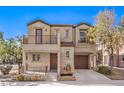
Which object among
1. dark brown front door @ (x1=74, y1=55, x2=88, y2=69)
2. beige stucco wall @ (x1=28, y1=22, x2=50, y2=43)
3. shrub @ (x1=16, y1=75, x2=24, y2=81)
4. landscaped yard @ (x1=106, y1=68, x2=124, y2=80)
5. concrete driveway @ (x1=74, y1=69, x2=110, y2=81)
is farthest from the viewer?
beige stucco wall @ (x1=28, y1=22, x2=50, y2=43)

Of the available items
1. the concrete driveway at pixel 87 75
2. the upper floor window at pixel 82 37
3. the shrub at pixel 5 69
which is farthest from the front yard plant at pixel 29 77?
the upper floor window at pixel 82 37

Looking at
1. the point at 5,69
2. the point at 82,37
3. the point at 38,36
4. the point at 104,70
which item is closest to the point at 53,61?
the point at 38,36

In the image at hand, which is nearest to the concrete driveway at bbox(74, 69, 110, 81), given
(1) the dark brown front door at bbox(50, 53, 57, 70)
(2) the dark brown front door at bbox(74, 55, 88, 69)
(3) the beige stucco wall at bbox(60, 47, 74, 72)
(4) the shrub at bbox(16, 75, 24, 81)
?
(2) the dark brown front door at bbox(74, 55, 88, 69)

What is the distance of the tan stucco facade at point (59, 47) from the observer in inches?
581

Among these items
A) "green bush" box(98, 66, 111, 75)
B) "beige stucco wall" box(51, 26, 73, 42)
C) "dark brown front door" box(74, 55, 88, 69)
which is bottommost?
"green bush" box(98, 66, 111, 75)

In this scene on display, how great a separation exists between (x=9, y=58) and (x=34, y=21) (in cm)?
217

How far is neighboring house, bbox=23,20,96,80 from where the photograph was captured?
48.1 ft

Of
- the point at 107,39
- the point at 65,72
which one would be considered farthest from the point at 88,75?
the point at 107,39

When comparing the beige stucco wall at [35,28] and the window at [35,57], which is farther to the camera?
the beige stucco wall at [35,28]

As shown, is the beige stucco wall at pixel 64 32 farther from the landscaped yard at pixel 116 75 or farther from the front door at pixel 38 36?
the landscaped yard at pixel 116 75

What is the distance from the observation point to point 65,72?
14500 millimetres

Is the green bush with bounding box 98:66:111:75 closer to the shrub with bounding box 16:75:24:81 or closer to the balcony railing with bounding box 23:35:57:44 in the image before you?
the balcony railing with bounding box 23:35:57:44

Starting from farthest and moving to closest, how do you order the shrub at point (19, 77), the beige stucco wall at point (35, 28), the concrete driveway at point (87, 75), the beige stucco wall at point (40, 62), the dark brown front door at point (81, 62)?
the beige stucco wall at point (35, 28), the beige stucco wall at point (40, 62), the dark brown front door at point (81, 62), the concrete driveway at point (87, 75), the shrub at point (19, 77)
